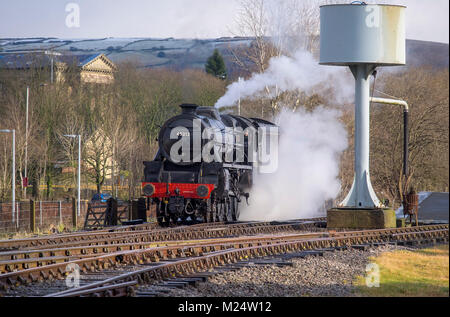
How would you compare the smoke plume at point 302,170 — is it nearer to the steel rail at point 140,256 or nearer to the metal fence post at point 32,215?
the metal fence post at point 32,215

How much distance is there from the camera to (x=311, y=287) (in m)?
11.5

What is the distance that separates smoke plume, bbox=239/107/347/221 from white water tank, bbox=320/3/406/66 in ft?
33.2

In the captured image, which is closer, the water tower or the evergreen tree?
the water tower

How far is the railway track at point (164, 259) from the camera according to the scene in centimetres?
1088

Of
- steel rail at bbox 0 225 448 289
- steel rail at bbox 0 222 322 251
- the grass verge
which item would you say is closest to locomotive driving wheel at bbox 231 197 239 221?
steel rail at bbox 0 222 322 251

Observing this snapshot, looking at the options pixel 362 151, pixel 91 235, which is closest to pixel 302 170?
pixel 362 151

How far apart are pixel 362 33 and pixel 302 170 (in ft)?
38.3

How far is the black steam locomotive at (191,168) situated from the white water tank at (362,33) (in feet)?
16.7

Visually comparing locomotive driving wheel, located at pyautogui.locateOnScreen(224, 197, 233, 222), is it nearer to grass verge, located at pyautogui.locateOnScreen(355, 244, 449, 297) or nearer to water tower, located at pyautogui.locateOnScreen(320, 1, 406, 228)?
water tower, located at pyautogui.locateOnScreen(320, 1, 406, 228)

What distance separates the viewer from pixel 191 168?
24.8 m

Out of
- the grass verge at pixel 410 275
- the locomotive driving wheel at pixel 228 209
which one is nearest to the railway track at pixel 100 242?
the locomotive driving wheel at pixel 228 209

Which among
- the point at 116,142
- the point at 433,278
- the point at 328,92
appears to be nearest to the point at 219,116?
the point at 328,92

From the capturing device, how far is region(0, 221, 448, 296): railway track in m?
10.9
